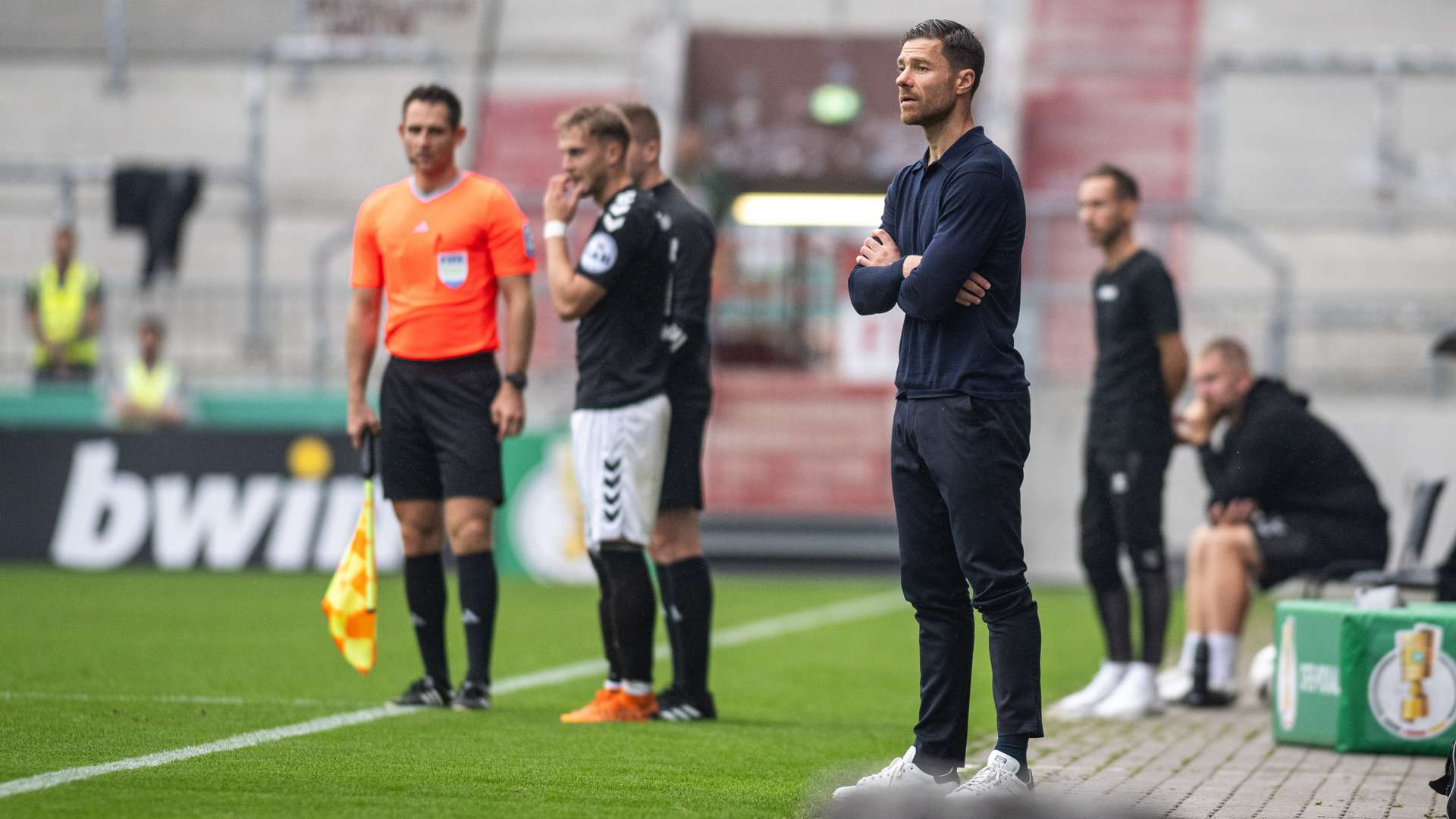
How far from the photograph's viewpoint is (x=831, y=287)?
771 inches

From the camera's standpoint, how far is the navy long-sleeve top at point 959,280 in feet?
17.3

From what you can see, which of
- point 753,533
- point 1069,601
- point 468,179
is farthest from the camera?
point 753,533

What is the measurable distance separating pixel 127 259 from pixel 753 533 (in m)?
9.78

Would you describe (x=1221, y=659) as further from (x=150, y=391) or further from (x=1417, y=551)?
(x=150, y=391)

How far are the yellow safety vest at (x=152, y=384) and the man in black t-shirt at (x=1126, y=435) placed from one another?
9252 millimetres

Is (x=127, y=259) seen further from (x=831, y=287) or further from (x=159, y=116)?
(x=831, y=287)

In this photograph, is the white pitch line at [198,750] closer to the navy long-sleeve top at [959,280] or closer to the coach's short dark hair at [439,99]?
the coach's short dark hair at [439,99]

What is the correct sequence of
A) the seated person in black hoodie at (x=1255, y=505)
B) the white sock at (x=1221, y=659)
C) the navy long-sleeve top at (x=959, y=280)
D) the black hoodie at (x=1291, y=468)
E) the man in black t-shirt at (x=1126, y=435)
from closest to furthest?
the navy long-sleeve top at (x=959, y=280) < the man in black t-shirt at (x=1126, y=435) < the white sock at (x=1221, y=659) < the seated person in black hoodie at (x=1255, y=505) < the black hoodie at (x=1291, y=468)

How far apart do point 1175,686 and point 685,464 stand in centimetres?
299

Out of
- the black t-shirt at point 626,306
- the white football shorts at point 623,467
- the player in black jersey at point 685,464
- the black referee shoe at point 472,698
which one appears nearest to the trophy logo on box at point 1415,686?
the player in black jersey at point 685,464

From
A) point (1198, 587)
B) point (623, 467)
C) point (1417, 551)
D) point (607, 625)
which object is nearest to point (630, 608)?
point (607, 625)

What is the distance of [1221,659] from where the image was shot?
8.92 m

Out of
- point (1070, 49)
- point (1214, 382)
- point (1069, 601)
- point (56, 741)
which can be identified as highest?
point (1070, 49)

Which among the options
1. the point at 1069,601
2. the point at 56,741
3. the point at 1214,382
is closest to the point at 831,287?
the point at 1069,601
